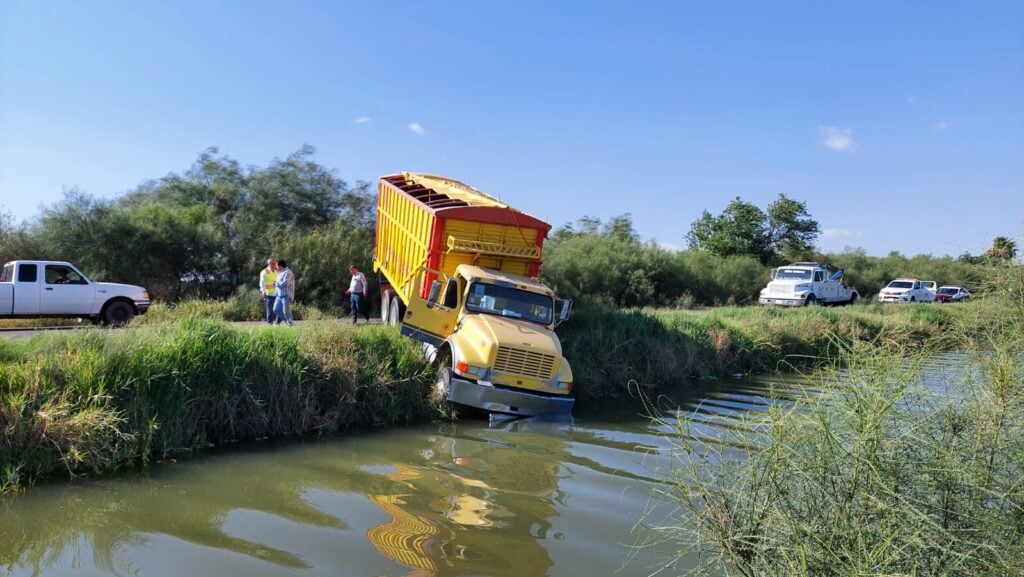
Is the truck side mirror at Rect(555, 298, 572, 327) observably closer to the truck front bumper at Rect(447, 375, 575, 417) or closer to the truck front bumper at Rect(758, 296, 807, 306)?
the truck front bumper at Rect(447, 375, 575, 417)

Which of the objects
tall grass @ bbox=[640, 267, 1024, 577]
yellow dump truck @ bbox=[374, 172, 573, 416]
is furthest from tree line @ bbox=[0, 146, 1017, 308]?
tall grass @ bbox=[640, 267, 1024, 577]

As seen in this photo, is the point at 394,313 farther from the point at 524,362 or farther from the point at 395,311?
the point at 524,362

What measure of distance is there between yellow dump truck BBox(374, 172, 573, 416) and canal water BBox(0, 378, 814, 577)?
132 centimetres

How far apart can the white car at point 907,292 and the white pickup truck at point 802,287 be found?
290 inches

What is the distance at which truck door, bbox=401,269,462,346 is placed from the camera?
12.3m

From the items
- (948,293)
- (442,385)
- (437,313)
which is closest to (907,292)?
(948,293)

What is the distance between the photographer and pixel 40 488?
23.1ft

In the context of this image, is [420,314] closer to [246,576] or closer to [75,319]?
[246,576]

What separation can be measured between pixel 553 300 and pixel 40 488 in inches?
329

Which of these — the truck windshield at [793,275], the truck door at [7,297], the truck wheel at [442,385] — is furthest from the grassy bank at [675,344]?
the truck door at [7,297]

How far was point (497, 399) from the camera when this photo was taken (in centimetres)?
1079

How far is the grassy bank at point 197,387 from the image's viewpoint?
738 centimetres

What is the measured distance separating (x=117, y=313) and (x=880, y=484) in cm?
1739

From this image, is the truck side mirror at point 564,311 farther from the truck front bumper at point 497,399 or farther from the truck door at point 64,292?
the truck door at point 64,292
